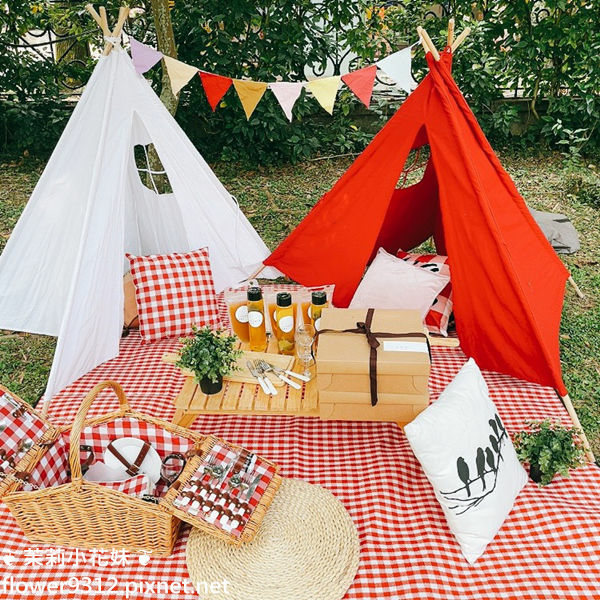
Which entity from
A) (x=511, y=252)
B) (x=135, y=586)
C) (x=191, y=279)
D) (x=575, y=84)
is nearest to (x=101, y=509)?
(x=135, y=586)

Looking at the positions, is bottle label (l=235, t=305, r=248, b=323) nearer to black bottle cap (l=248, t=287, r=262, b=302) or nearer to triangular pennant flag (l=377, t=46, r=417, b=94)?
black bottle cap (l=248, t=287, r=262, b=302)

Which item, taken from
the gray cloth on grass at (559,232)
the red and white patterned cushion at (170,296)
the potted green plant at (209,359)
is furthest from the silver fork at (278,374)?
the gray cloth on grass at (559,232)

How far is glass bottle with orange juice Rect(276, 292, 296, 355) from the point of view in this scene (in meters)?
2.67

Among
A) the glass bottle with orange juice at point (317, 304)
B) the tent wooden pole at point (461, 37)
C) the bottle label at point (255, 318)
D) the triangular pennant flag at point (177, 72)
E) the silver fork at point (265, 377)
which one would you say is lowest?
the silver fork at point (265, 377)

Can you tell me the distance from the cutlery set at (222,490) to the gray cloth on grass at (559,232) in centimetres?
336

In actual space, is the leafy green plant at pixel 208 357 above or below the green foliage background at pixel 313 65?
below

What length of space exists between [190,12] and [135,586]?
514 centimetres

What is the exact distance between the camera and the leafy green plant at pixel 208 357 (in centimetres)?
243

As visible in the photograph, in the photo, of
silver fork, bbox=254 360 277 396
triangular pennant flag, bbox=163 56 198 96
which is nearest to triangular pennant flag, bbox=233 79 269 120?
triangular pennant flag, bbox=163 56 198 96

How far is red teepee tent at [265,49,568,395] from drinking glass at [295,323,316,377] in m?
0.97

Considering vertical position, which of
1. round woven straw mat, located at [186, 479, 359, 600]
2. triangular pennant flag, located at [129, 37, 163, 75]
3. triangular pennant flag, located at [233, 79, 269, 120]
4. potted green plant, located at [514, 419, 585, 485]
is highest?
triangular pennant flag, located at [129, 37, 163, 75]

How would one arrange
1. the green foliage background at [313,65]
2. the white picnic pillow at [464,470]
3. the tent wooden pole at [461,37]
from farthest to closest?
1. the green foliage background at [313,65]
2. the tent wooden pole at [461,37]
3. the white picnic pillow at [464,470]

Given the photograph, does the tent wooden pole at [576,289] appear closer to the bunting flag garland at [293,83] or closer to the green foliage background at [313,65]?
the bunting flag garland at [293,83]

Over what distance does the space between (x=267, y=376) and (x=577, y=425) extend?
1.53 m
